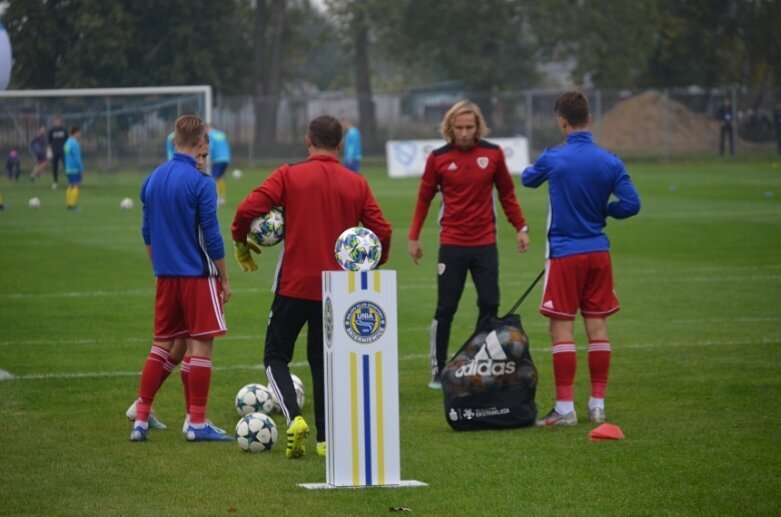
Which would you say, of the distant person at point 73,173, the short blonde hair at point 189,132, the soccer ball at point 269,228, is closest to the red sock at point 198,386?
the soccer ball at point 269,228

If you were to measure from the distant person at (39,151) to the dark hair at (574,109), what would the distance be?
32877 mm

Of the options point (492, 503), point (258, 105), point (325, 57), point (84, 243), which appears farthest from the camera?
point (325, 57)

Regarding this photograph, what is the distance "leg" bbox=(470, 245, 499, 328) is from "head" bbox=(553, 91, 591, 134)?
1.47 m

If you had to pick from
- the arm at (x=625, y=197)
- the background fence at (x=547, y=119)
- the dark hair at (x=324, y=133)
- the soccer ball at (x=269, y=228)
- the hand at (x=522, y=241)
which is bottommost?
the hand at (x=522, y=241)

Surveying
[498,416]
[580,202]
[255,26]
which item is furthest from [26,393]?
[255,26]

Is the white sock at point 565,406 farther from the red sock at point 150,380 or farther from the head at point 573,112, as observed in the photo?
the red sock at point 150,380

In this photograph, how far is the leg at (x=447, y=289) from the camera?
10.1 meters

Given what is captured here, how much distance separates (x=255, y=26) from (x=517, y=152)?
24502 millimetres

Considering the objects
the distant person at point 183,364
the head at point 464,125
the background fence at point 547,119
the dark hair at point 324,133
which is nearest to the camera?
the dark hair at point 324,133

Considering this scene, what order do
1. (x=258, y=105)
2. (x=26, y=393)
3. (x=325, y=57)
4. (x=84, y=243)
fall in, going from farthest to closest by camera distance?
(x=325, y=57) < (x=258, y=105) < (x=84, y=243) < (x=26, y=393)

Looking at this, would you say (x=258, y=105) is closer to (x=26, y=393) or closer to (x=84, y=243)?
(x=84, y=243)

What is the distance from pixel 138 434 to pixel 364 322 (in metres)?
2.25

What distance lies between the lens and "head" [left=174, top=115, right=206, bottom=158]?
26.9ft

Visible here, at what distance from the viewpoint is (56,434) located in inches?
339
